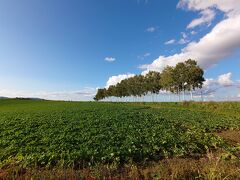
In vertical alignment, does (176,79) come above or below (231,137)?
above

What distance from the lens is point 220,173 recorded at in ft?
21.9

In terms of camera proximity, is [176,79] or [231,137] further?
[176,79]

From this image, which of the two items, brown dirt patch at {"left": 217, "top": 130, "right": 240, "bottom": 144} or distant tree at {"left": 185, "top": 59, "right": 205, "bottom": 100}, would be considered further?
distant tree at {"left": 185, "top": 59, "right": 205, "bottom": 100}

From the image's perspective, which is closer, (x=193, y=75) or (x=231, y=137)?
(x=231, y=137)

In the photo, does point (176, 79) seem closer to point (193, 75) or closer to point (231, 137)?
point (193, 75)

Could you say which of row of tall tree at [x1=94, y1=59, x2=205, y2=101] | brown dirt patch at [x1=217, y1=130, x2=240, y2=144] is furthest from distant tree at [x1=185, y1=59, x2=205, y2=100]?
brown dirt patch at [x1=217, y1=130, x2=240, y2=144]

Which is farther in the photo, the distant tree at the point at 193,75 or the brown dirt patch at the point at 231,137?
the distant tree at the point at 193,75

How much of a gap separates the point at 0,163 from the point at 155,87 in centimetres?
9966

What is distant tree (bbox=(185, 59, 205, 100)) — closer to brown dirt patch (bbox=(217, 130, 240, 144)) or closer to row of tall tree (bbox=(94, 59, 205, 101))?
row of tall tree (bbox=(94, 59, 205, 101))

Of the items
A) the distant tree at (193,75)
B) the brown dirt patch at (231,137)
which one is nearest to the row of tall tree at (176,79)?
the distant tree at (193,75)

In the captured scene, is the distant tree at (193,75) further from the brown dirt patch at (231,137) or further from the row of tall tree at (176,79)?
the brown dirt patch at (231,137)

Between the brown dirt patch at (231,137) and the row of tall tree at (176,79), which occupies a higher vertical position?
the row of tall tree at (176,79)

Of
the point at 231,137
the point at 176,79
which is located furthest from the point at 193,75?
the point at 231,137

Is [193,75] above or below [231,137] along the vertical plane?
above
